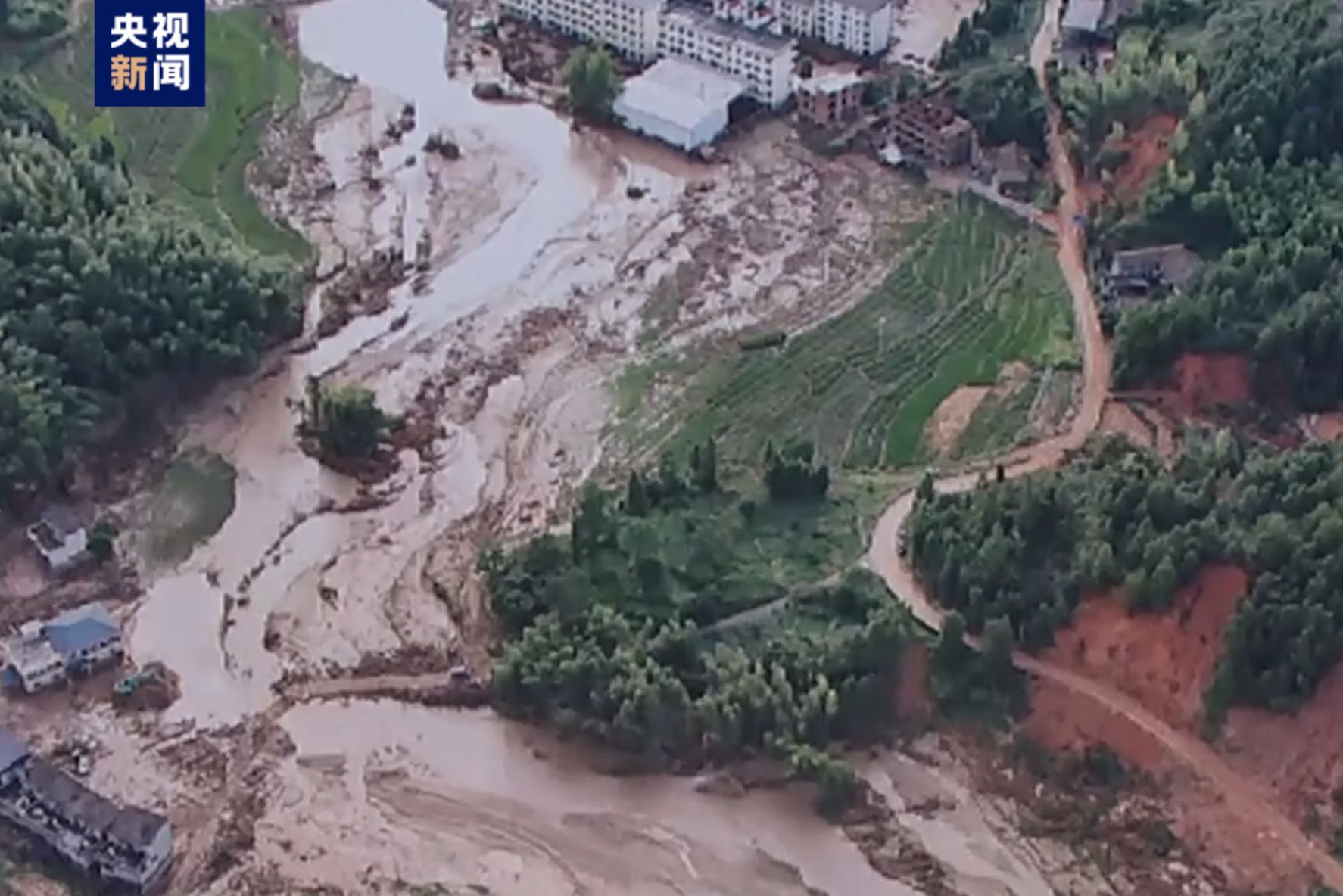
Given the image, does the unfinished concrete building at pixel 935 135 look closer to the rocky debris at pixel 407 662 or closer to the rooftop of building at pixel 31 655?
the rocky debris at pixel 407 662

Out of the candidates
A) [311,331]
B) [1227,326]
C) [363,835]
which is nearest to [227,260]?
[311,331]

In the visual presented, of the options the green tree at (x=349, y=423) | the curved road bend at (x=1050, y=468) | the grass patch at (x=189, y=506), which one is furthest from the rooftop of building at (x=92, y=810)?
the curved road bend at (x=1050, y=468)

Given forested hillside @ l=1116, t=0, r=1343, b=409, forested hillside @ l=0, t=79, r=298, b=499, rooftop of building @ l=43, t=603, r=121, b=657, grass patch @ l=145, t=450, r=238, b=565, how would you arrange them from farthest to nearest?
forested hillside @ l=1116, t=0, r=1343, b=409, forested hillside @ l=0, t=79, r=298, b=499, grass patch @ l=145, t=450, r=238, b=565, rooftop of building @ l=43, t=603, r=121, b=657

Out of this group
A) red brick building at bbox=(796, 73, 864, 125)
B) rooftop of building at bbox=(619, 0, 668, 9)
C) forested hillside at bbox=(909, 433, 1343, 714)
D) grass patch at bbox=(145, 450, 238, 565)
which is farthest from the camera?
rooftop of building at bbox=(619, 0, 668, 9)

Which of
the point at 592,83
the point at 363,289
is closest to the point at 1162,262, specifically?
the point at 592,83

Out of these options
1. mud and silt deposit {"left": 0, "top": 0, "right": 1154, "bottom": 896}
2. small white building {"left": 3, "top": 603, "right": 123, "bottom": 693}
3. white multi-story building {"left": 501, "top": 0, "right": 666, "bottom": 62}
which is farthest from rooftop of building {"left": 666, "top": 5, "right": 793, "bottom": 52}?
small white building {"left": 3, "top": 603, "right": 123, "bottom": 693}

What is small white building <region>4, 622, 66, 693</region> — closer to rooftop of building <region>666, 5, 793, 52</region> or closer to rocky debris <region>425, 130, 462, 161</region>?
rocky debris <region>425, 130, 462, 161</region>

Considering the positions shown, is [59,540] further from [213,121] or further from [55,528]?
[213,121]
